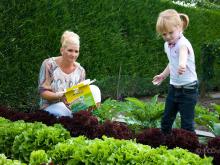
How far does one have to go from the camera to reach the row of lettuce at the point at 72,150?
351 cm

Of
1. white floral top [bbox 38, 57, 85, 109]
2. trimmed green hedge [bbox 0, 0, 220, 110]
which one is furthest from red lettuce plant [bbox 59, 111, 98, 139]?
trimmed green hedge [bbox 0, 0, 220, 110]

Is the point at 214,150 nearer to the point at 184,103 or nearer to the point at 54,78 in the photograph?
the point at 184,103

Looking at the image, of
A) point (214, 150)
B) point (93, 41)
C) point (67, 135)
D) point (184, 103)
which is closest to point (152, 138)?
point (214, 150)

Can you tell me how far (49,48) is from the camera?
8039mm

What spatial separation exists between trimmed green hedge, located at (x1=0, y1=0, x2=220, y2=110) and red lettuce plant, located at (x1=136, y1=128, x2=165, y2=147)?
3220 millimetres

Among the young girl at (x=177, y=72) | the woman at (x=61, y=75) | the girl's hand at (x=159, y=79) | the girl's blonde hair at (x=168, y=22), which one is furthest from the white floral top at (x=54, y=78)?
the girl's blonde hair at (x=168, y=22)

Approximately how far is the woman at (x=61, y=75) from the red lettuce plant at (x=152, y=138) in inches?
43.3

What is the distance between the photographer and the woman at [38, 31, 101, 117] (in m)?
5.62

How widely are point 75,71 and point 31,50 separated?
1.94m

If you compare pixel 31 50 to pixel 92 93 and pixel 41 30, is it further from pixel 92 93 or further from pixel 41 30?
pixel 92 93

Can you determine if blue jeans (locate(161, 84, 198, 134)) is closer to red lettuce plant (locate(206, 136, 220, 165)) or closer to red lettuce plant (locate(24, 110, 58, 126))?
red lettuce plant (locate(206, 136, 220, 165))

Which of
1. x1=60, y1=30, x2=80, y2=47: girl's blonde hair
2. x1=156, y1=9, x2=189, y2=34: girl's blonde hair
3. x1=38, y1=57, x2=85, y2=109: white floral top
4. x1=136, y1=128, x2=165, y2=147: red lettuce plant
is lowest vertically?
x1=136, y1=128, x2=165, y2=147: red lettuce plant

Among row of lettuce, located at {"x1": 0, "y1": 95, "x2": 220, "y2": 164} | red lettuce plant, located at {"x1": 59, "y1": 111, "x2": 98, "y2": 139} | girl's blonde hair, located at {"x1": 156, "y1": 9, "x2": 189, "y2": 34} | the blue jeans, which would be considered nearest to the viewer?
row of lettuce, located at {"x1": 0, "y1": 95, "x2": 220, "y2": 164}

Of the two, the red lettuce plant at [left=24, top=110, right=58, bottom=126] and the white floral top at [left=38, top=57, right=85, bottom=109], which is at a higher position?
the white floral top at [left=38, top=57, right=85, bottom=109]
